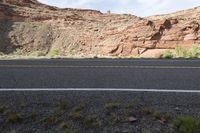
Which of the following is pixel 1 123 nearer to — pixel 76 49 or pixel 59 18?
pixel 76 49

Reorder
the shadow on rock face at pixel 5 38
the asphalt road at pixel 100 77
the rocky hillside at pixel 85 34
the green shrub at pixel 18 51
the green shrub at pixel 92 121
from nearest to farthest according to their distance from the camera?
the green shrub at pixel 92 121 < the asphalt road at pixel 100 77 < the green shrub at pixel 18 51 < the shadow on rock face at pixel 5 38 < the rocky hillside at pixel 85 34

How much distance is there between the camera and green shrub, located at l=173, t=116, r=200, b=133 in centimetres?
432

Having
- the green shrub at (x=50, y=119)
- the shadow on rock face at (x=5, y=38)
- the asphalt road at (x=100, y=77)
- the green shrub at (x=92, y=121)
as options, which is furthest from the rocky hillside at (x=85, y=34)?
the green shrub at (x=92, y=121)

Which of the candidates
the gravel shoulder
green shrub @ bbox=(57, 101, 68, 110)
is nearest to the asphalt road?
the gravel shoulder

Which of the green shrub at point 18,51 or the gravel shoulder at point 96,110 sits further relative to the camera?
the green shrub at point 18,51

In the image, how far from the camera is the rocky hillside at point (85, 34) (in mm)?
39403

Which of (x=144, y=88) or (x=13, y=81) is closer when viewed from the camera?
(x=144, y=88)

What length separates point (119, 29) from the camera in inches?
1655

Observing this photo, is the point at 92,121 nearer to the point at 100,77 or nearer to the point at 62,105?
the point at 62,105

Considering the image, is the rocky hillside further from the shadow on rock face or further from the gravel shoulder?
the gravel shoulder

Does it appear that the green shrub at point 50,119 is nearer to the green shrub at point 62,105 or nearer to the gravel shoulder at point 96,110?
the gravel shoulder at point 96,110

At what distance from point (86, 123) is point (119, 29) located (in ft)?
124

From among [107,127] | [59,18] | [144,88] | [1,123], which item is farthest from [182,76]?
[59,18]

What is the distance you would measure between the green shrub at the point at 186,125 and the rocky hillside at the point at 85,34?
112ft
